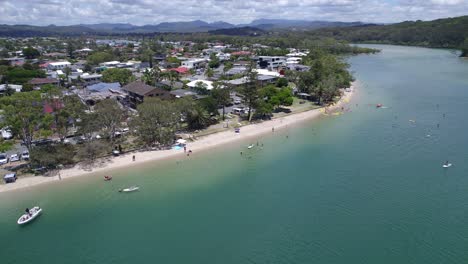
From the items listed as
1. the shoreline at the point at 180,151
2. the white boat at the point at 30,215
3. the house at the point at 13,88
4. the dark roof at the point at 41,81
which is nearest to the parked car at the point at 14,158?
the shoreline at the point at 180,151

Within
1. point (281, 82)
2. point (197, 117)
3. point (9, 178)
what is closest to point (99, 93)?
point (197, 117)

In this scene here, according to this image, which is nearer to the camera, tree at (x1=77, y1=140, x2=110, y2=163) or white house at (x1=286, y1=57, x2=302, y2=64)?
tree at (x1=77, y1=140, x2=110, y2=163)

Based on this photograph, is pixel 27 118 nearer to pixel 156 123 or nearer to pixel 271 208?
pixel 156 123

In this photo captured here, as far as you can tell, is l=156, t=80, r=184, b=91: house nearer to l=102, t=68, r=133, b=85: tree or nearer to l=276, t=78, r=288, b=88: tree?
l=102, t=68, r=133, b=85: tree

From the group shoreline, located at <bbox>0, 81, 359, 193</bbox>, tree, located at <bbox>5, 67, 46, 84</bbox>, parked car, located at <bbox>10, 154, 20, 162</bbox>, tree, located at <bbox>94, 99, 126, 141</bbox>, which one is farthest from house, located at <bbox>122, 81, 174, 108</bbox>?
tree, located at <bbox>5, 67, 46, 84</bbox>

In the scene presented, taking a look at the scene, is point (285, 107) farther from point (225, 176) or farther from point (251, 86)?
point (225, 176)

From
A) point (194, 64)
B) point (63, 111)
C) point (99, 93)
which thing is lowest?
point (99, 93)
